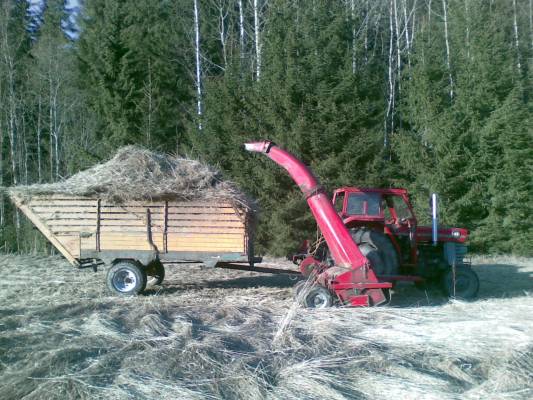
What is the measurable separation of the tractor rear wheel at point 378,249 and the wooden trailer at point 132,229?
6.29 ft

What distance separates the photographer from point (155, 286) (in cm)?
1054

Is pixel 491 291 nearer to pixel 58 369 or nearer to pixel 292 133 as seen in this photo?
pixel 292 133

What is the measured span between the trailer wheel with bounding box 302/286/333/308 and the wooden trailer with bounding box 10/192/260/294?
152cm

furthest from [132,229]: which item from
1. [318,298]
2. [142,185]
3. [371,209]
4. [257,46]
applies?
[257,46]

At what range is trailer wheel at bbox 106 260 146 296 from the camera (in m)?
9.34

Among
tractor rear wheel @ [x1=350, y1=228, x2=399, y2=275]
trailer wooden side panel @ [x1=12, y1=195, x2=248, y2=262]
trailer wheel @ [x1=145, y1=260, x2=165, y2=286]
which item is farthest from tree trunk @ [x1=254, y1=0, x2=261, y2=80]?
tractor rear wheel @ [x1=350, y1=228, x2=399, y2=275]

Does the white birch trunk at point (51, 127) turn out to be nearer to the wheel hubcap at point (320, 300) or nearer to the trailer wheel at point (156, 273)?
the trailer wheel at point (156, 273)

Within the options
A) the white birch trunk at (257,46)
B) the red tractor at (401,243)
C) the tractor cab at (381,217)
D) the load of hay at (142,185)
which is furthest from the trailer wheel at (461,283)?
the white birch trunk at (257,46)

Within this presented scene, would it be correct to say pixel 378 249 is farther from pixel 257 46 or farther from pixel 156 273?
pixel 257 46

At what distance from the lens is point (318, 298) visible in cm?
822

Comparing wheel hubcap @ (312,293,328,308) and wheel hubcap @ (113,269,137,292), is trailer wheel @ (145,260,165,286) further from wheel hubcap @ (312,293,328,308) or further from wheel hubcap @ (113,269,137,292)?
wheel hubcap @ (312,293,328,308)

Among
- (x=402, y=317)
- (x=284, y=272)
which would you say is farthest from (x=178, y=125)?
(x=402, y=317)

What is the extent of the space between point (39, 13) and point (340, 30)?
21942 mm

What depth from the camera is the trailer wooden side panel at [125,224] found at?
30.4 feet
